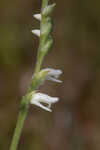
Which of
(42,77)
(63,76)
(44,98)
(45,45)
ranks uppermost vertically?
(45,45)

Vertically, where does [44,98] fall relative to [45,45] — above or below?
below

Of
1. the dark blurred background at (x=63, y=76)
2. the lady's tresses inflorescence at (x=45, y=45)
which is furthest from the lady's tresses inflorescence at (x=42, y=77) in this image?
the dark blurred background at (x=63, y=76)

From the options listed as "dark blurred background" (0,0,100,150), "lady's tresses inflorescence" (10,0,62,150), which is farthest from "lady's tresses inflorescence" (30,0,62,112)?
"dark blurred background" (0,0,100,150)

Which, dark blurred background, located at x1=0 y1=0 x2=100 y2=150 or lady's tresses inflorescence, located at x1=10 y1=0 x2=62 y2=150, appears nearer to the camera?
lady's tresses inflorescence, located at x1=10 y1=0 x2=62 y2=150

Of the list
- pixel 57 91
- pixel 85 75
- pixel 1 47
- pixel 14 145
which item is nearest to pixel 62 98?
pixel 57 91

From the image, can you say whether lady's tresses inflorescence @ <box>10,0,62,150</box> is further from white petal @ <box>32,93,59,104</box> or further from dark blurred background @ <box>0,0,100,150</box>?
dark blurred background @ <box>0,0,100,150</box>

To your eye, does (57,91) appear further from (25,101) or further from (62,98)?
(25,101)

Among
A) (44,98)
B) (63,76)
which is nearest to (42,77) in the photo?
(44,98)

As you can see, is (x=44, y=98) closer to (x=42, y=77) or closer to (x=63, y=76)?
(x=42, y=77)
